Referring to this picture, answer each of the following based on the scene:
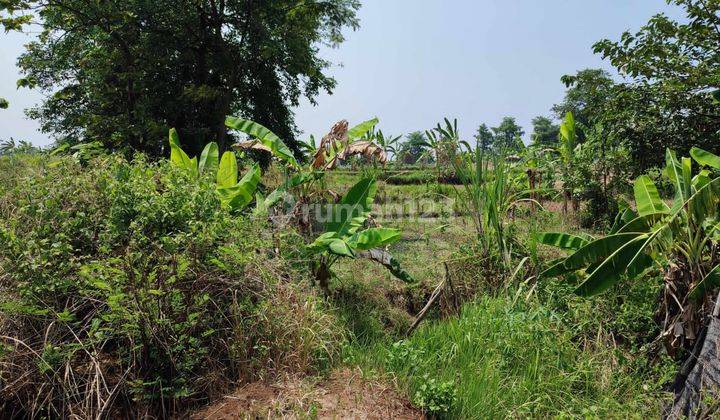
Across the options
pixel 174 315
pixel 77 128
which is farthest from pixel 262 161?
pixel 174 315

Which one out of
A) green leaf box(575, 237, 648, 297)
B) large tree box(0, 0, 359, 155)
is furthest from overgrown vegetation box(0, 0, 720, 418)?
large tree box(0, 0, 359, 155)

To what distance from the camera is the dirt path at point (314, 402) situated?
2711 mm

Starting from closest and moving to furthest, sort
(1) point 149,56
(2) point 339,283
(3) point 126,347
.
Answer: (3) point 126,347 → (2) point 339,283 → (1) point 149,56

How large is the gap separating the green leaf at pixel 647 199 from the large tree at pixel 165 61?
816cm

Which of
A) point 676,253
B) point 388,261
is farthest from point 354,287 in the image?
point 676,253

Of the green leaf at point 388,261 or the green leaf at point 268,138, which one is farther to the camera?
the green leaf at point 268,138

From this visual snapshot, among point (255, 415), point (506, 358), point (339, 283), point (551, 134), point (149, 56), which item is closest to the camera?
point (255, 415)

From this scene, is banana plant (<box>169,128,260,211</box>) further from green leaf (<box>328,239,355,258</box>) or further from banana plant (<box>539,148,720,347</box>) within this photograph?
banana plant (<box>539,148,720,347</box>)

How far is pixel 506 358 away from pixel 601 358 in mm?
763

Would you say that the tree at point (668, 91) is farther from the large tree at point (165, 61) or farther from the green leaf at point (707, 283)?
the large tree at point (165, 61)

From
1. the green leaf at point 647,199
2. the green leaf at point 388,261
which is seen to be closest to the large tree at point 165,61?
the green leaf at point 388,261

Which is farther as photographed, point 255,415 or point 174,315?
point 174,315

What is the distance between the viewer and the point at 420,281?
5.38 metres

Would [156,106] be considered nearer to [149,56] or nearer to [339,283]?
[149,56]
